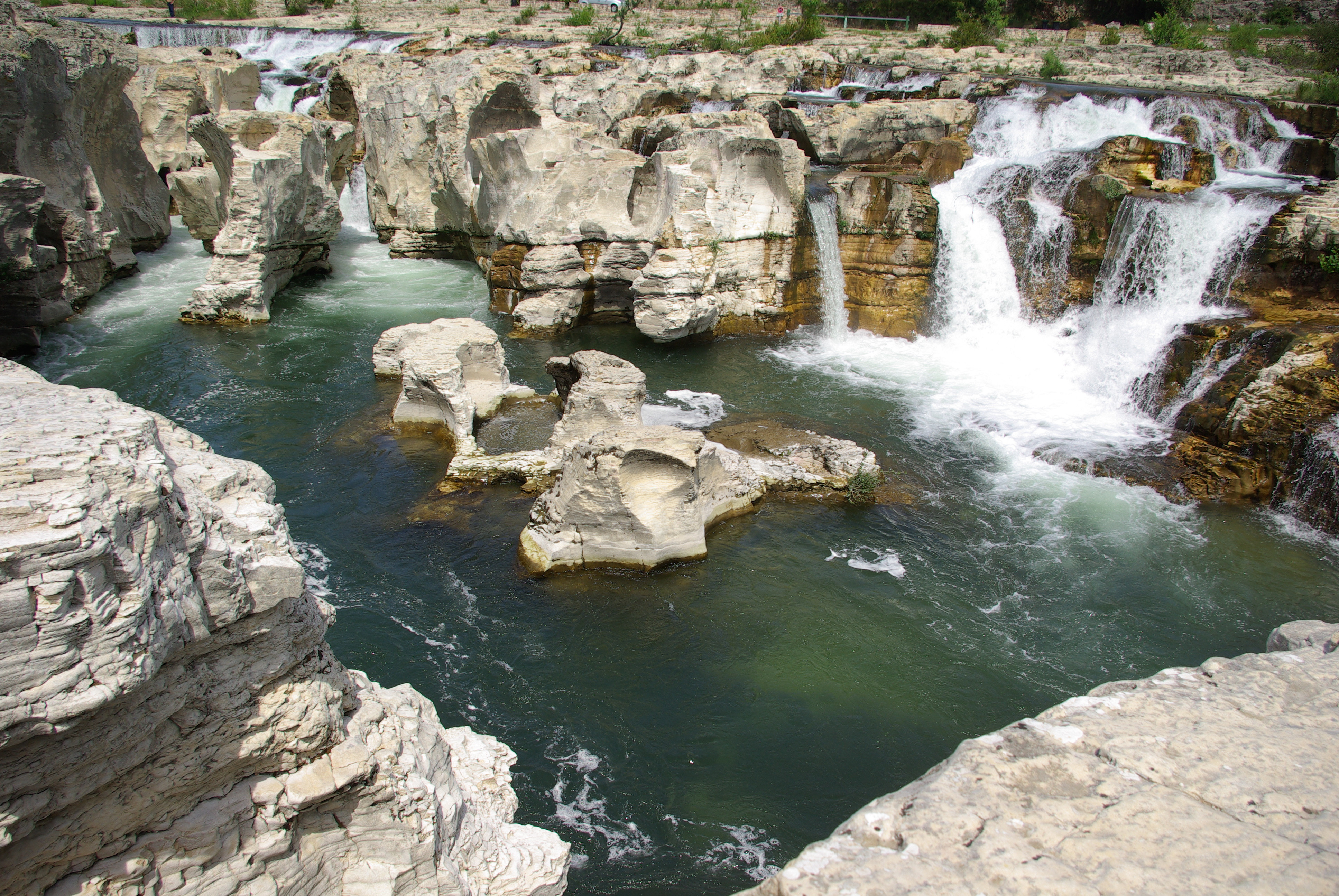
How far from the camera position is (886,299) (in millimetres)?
15953

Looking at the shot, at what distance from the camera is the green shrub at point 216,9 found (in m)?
31.3

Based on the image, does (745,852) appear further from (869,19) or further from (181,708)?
(869,19)

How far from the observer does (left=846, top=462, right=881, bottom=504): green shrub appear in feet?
31.1

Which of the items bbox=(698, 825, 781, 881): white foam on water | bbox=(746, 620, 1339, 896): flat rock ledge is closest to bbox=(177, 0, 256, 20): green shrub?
bbox=(698, 825, 781, 881): white foam on water

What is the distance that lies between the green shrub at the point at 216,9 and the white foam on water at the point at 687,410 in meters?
30.5

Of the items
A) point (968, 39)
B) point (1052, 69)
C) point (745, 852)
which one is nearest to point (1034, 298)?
point (1052, 69)

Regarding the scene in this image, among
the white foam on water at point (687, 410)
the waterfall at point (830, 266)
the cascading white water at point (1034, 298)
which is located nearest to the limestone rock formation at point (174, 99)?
the white foam on water at point (687, 410)

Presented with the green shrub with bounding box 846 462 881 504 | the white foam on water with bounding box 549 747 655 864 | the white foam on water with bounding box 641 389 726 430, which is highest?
the white foam on water with bounding box 641 389 726 430

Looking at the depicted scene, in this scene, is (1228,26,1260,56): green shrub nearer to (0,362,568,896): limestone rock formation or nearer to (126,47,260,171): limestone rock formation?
(126,47,260,171): limestone rock formation

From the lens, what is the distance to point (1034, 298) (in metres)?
15.1

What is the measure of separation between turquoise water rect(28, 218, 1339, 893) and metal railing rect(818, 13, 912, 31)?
24036 mm

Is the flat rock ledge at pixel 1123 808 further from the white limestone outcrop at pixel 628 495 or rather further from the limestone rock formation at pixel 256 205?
the limestone rock formation at pixel 256 205

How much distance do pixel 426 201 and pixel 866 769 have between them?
18301 mm

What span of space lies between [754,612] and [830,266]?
1051cm
